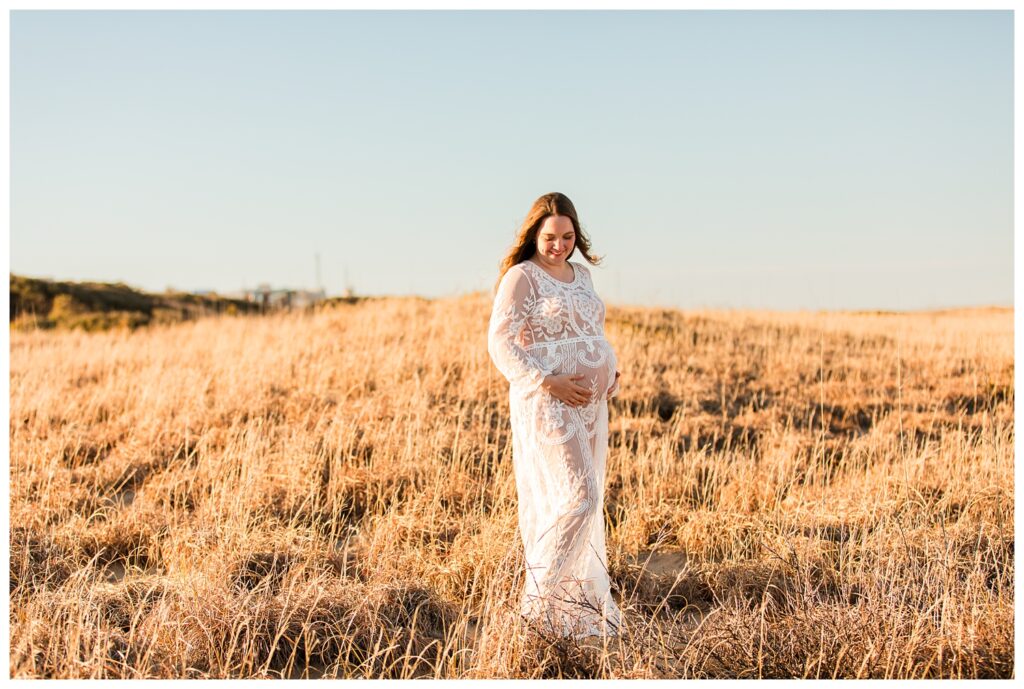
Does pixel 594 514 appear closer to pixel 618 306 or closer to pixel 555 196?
pixel 555 196

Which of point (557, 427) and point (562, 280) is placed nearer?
point (557, 427)

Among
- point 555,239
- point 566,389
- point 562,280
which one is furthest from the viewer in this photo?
point 562,280

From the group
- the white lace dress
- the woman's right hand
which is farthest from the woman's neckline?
the woman's right hand

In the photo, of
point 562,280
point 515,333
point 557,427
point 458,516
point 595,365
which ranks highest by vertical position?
point 562,280

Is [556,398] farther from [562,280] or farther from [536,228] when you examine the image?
[536,228]

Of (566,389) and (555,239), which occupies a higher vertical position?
(555,239)

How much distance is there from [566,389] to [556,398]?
92 mm

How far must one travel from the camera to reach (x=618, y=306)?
15.6 m

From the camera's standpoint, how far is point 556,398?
3.89m

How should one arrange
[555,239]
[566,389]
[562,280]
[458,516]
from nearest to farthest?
[566,389] < [555,239] < [562,280] < [458,516]

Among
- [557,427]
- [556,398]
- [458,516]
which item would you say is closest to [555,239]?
[556,398]

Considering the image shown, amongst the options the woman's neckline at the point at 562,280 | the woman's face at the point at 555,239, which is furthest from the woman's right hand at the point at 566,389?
the woman's face at the point at 555,239

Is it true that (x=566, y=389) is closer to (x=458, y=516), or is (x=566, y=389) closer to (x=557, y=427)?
(x=557, y=427)

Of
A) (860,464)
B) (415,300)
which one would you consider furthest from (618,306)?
(860,464)
